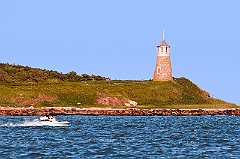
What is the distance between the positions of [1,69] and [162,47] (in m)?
43.8

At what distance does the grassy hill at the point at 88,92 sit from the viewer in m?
126

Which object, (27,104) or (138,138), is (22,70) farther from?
(138,138)

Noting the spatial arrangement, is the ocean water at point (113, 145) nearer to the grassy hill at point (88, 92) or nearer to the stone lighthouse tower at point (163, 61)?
the grassy hill at point (88, 92)

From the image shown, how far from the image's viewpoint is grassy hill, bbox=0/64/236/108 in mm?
126500

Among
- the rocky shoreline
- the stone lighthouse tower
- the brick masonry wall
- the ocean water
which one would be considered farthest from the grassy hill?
the ocean water

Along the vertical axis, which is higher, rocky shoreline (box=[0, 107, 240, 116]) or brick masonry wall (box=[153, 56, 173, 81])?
brick masonry wall (box=[153, 56, 173, 81])

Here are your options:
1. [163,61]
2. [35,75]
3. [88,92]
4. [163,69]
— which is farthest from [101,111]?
[35,75]

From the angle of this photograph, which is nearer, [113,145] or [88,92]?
[113,145]

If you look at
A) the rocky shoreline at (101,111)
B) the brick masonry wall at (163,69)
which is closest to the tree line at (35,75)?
the brick masonry wall at (163,69)

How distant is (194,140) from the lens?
5772 cm

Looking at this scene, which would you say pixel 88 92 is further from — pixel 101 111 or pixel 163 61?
pixel 163 61

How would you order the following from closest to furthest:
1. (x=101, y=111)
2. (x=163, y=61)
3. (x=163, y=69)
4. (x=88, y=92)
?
(x=101, y=111) < (x=88, y=92) < (x=163, y=61) < (x=163, y=69)

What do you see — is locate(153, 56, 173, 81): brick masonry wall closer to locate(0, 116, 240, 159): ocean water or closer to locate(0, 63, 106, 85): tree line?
locate(0, 63, 106, 85): tree line

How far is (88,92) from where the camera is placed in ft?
444
